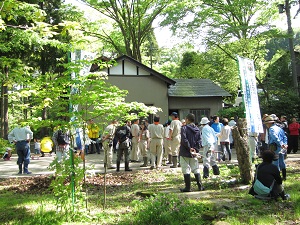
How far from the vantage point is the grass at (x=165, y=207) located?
5.19 meters

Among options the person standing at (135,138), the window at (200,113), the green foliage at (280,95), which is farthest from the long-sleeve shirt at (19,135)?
the green foliage at (280,95)

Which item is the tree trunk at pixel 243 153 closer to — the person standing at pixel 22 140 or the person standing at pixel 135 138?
the person standing at pixel 135 138

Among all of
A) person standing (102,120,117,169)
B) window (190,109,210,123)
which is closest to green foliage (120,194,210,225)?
person standing (102,120,117,169)

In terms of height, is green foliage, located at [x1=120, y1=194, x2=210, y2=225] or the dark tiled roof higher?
the dark tiled roof

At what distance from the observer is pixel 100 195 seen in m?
7.56

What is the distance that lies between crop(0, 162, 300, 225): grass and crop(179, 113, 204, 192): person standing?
1.16 ft

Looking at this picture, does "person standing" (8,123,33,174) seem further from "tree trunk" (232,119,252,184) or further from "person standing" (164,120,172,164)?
"tree trunk" (232,119,252,184)

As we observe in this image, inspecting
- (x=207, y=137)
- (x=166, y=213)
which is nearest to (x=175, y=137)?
(x=207, y=137)

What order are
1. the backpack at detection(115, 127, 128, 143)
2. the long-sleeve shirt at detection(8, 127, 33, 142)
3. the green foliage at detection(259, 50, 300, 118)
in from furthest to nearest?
1. the green foliage at detection(259, 50, 300, 118)
2. the backpack at detection(115, 127, 128, 143)
3. the long-sleeve shirt at detection(8, 127, 33, 142)

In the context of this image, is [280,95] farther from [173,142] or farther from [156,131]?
[156,131]

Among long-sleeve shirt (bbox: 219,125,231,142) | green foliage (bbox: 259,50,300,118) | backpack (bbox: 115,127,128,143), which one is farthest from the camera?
green foliage (bbox: 259,50,300,118)

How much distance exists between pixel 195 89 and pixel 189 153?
16.3 m

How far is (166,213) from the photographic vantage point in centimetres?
520

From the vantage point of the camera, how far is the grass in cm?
519
